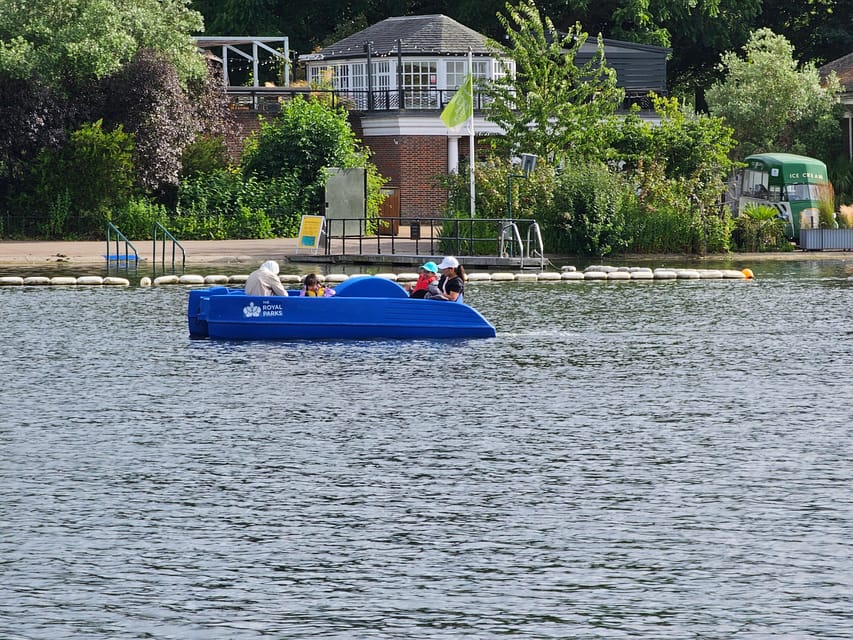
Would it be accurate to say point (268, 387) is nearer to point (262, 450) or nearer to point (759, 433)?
point (262, 450)

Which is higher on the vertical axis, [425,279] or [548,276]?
[425,279]

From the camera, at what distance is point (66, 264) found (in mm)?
43281

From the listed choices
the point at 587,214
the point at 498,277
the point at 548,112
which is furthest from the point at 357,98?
the point at 498,277

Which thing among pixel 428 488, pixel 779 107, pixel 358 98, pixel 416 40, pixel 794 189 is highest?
pixel 416 40

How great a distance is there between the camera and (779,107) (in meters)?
62.4

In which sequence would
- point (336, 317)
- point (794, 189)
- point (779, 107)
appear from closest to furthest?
1. point (336, 317)
2. point (794, 189)
3. point (779, 107)

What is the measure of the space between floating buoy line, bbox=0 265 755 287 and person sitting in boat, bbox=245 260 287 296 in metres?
8.87

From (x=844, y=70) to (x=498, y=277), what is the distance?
109 ft

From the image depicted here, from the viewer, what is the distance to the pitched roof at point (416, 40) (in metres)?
63.5

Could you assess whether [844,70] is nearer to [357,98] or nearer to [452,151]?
Answer: [452,151]

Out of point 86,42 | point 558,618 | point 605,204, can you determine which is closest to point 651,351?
point 558,618

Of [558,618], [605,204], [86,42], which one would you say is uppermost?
[86,42]

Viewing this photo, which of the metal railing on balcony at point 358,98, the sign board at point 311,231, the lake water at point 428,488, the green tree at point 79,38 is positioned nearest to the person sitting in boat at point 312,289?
the lake water at point 428,488

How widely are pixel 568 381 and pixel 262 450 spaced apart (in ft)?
21.9
